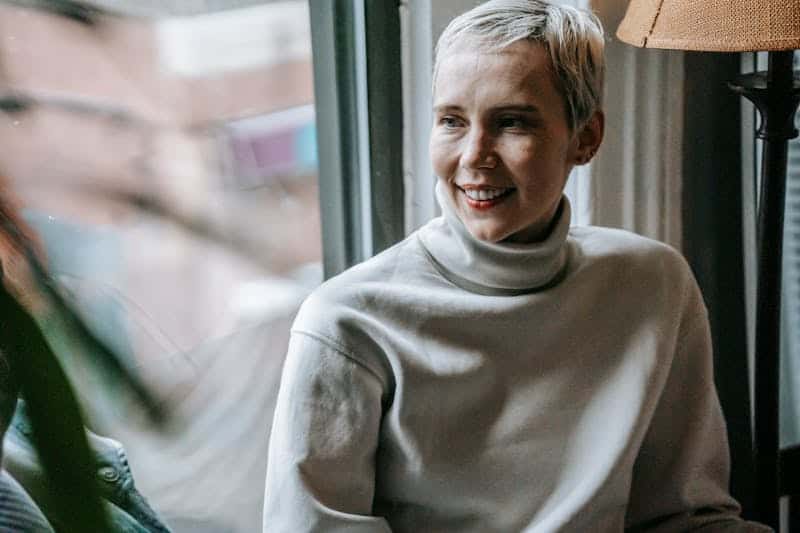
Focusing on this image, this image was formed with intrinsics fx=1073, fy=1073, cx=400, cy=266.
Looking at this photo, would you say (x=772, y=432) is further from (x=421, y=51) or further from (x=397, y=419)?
(x=421, y=51)

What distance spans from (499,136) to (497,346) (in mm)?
260

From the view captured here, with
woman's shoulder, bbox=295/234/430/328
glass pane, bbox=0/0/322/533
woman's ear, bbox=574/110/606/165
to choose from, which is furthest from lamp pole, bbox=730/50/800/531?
glass pane, bbox=0/0/322/533

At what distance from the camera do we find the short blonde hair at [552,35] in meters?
1.20

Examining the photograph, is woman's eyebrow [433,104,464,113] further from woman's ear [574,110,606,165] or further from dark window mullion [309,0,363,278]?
dark window mullion [309,0,363,278]

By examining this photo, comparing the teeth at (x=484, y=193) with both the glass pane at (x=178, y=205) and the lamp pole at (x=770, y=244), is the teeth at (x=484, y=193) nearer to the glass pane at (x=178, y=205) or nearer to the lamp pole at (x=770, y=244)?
the glass pane at (x=178, y=205)

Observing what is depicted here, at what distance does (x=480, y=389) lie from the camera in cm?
130

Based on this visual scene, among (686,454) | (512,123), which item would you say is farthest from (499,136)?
(686,454)

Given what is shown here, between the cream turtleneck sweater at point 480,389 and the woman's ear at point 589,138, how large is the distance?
0.08m

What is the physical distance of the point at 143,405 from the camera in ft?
4.46

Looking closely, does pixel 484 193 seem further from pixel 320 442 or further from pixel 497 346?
pixel 320 442

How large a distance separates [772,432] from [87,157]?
1.06m

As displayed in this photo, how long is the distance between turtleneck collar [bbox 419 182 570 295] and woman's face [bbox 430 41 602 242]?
0.02m

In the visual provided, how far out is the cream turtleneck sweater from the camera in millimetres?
1210

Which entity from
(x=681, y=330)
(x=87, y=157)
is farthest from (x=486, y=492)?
(x=87, y=157)
